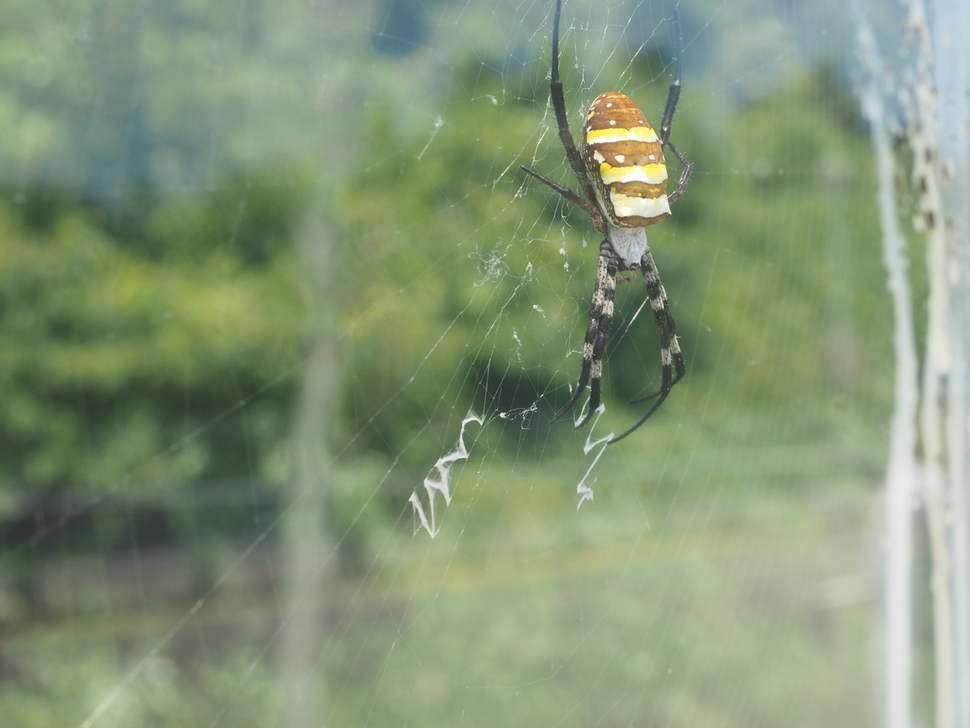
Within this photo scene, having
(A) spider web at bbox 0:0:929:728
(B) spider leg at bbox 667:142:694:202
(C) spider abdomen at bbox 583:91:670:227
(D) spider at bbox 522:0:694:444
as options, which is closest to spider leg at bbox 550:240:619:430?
(D) spider at bbox 522:0:694:444

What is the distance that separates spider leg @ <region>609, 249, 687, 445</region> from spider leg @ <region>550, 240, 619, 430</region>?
144 mm

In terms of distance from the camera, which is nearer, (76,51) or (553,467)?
Result: (76,51)

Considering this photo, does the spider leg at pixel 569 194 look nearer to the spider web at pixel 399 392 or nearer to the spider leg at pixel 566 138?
the spider leg at pixel 566 138

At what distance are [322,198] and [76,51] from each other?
1372 mm

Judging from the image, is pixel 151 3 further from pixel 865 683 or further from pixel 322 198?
pixel 865 683

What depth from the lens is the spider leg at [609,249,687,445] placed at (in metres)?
2.30

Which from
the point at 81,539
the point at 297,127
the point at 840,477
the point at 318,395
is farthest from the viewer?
the point at 81,539

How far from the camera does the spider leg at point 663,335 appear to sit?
2.30 metres

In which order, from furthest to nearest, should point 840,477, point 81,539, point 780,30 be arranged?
point 81,539 → point 840,477 → point 780,30

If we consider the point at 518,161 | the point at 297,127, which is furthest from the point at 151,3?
the point at 518,161

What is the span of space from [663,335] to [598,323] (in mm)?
354

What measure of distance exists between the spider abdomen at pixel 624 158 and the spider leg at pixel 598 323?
0.35 m

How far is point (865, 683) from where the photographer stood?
4.03 metres

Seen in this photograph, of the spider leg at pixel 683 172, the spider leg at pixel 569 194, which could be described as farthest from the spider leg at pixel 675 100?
the spider leg at pixel 569 194
